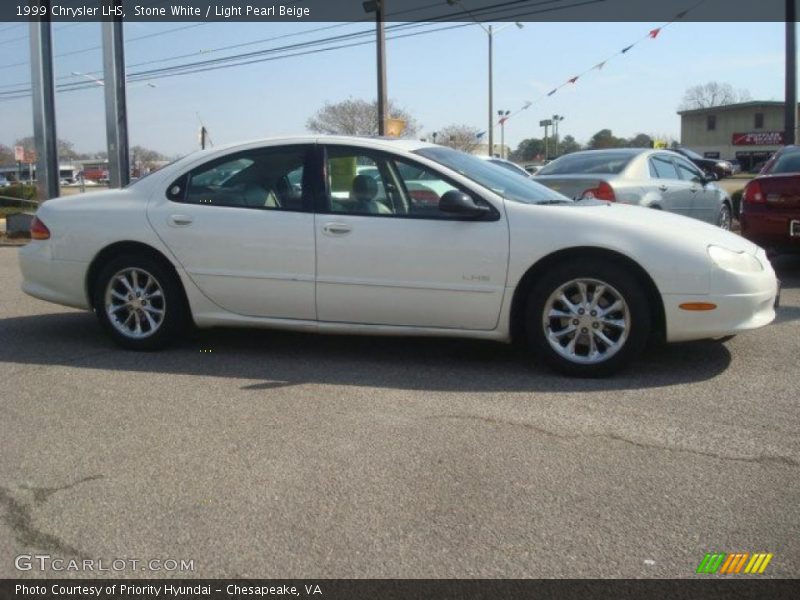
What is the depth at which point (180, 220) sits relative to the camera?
5586 mm

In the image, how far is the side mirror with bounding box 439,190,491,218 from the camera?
498cm

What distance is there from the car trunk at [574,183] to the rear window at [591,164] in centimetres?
41

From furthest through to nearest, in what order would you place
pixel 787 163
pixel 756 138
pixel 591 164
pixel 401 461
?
pixel 756 138
pixel 591 164
pixel 787 163
pixel 401 461

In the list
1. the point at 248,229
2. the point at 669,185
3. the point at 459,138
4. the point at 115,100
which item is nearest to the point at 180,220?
the point at 248,229

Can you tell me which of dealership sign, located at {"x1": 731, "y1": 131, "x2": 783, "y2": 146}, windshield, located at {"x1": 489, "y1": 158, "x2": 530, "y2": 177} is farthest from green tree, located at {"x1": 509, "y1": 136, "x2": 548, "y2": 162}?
windshield, located at {"x1": 489, "y1": 158, "x2": 530, "y2": 177}

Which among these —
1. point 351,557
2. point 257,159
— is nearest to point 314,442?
point 351,557

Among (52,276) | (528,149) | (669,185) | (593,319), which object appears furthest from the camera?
(528,149)

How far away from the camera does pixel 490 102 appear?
35594 millimetres

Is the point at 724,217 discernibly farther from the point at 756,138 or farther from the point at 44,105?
the point at 756,138

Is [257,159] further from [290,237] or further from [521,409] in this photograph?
[521,409]

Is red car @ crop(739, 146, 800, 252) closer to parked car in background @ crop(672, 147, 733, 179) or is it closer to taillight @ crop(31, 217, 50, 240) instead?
parked car in background @ crop(672, 147, 733, 179)

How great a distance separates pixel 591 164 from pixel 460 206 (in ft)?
17.0
